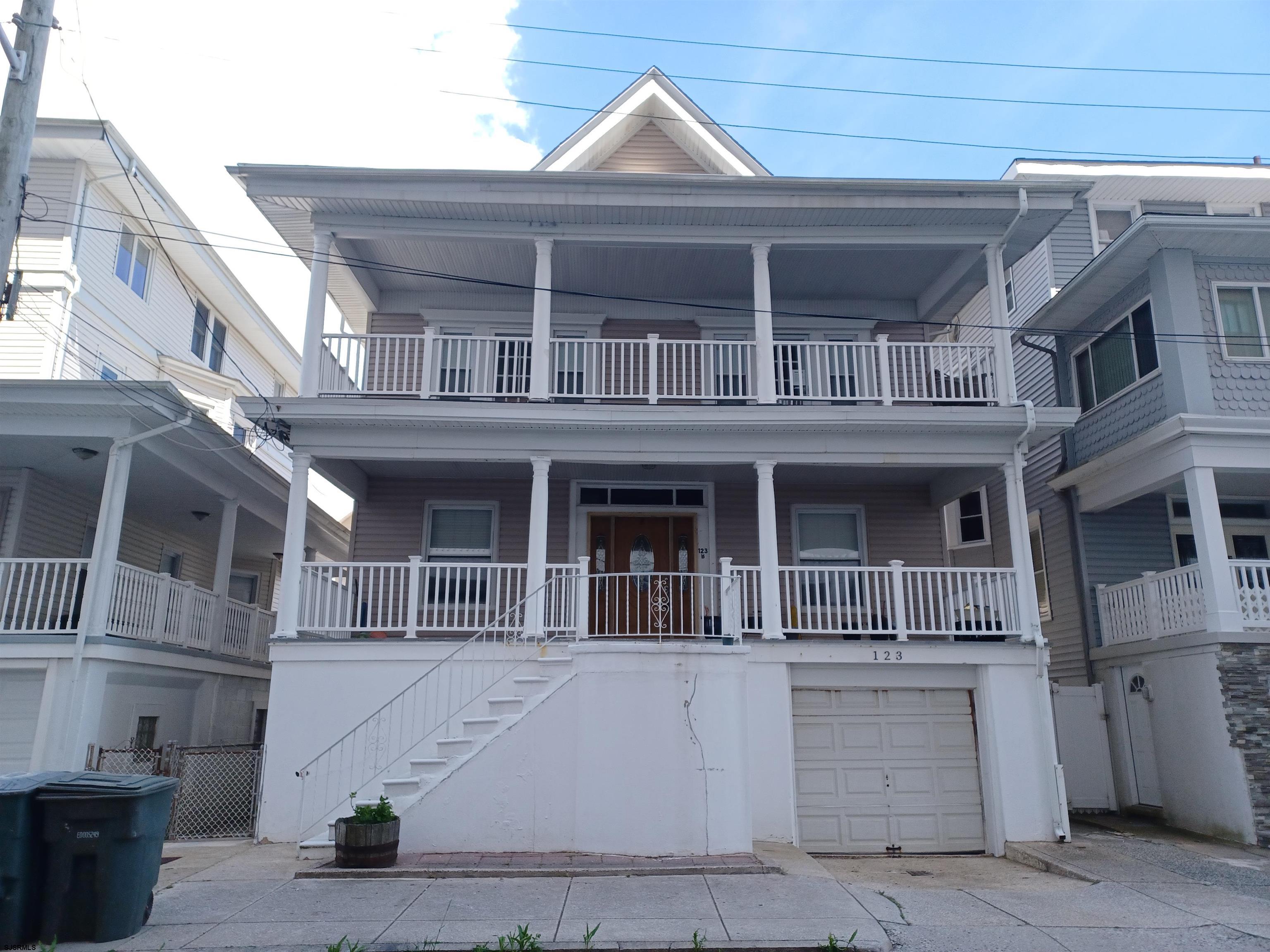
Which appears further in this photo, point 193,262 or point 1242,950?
point 193,262

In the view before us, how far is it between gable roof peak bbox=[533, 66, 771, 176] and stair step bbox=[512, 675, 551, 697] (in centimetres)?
865

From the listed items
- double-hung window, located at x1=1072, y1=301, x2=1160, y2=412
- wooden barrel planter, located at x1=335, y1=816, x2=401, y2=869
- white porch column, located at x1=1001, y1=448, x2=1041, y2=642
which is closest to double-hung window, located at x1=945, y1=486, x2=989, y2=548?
double-hung window, located at x1=1072, y1=301, x2=1160, y2=412

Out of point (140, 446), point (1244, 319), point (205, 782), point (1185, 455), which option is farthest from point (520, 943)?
point (1244, 319)

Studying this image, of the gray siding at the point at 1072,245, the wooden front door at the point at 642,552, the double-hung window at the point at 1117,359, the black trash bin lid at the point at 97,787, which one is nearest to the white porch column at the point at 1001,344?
the double-hung window at the point at 1117,359

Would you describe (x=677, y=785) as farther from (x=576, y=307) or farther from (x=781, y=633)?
(x=576, y=307)

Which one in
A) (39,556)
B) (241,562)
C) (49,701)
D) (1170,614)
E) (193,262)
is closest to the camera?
(49,701)

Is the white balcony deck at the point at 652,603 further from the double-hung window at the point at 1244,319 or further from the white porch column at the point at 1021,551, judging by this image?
the double-hung window at the point at 1244,319

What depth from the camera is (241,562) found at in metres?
21.6

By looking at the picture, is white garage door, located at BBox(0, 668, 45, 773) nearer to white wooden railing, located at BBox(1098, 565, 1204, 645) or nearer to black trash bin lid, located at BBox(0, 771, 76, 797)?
black trash bin lid, located at BBox(0, 771, 76, 797)

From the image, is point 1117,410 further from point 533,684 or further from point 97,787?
point 97,787

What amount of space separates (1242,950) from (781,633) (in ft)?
18.6

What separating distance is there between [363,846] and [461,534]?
6.35 m

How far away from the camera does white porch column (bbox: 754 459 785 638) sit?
11.6 metres

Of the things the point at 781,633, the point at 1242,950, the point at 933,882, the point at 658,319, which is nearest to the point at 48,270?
the point at 658,319
